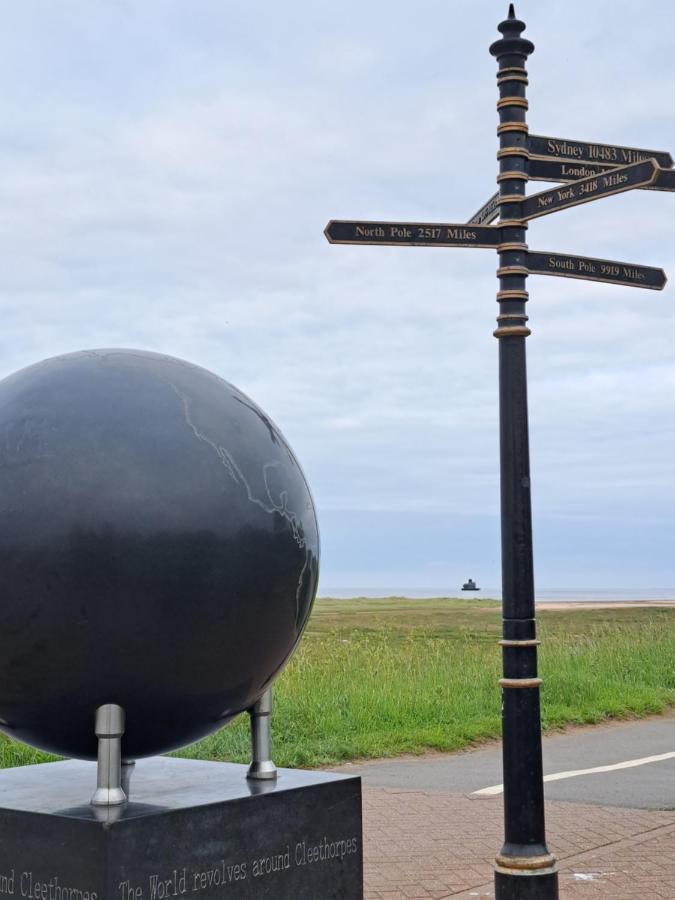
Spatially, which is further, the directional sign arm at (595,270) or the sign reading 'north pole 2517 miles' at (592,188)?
the directional sign arm at (595,270)

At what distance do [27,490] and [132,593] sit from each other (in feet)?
1.73

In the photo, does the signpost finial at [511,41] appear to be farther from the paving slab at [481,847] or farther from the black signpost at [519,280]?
the paving slab at [481,847]

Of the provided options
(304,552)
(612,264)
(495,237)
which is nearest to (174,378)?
(304,552)

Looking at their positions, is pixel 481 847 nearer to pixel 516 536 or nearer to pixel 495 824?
pixel 495 824

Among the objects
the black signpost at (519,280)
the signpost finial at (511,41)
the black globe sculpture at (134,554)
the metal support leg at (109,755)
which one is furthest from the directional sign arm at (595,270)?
the metal support leg at (109,755)

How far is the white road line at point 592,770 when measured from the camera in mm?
10234

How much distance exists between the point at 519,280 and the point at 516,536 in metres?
1.52

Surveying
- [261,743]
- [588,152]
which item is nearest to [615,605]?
[588,152]

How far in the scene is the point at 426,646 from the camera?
22359 mm

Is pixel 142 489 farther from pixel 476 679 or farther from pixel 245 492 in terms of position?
pixel 476 679

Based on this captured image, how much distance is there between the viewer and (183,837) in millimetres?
4328

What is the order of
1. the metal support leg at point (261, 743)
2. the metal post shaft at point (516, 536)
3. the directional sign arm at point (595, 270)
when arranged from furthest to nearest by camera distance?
the directional sign arm at point (595, 270), the metal post shaft at point (516, 536), the metal support leg at point (261, 743)

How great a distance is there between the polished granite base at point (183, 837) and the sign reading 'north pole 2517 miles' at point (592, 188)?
3.66 m

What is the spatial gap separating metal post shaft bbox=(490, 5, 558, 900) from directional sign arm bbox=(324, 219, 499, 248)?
12.6 inches
